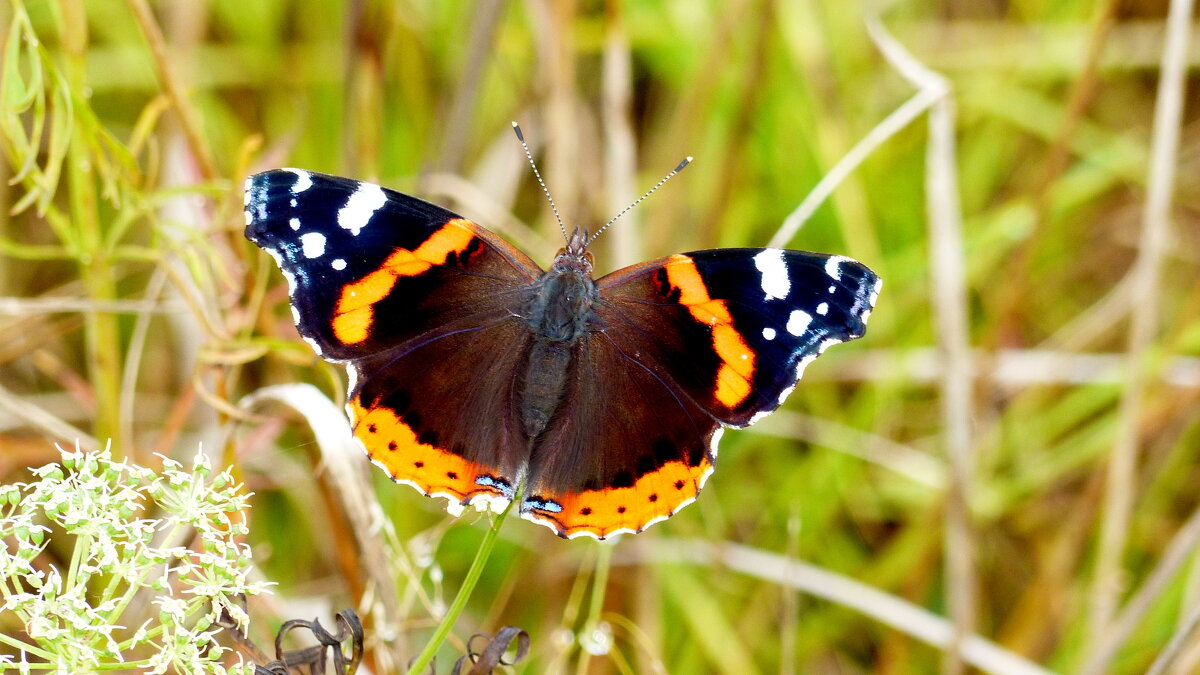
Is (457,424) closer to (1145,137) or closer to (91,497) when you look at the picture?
(91,497)

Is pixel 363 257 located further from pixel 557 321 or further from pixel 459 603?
pixel 459 603

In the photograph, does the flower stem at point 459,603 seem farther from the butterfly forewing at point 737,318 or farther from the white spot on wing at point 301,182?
the white spot on wing at point 301,182

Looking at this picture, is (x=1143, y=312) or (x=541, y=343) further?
(x=1143, y=312)

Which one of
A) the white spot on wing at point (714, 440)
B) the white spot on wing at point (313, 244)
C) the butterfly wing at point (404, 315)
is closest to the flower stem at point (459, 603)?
the butterfly wing at point (404, 315)

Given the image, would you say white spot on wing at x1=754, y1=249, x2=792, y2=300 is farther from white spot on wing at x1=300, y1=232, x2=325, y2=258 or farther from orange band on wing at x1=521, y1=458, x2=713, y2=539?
white spot on wing at x1=300, y1=232, x2=325, y2=258

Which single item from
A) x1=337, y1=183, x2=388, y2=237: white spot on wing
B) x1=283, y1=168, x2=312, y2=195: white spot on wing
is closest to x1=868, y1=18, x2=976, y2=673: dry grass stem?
x1=337, y1=183, x2=388, y2=237: white spot on wing

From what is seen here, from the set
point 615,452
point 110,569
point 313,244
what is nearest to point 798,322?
point 615,452
